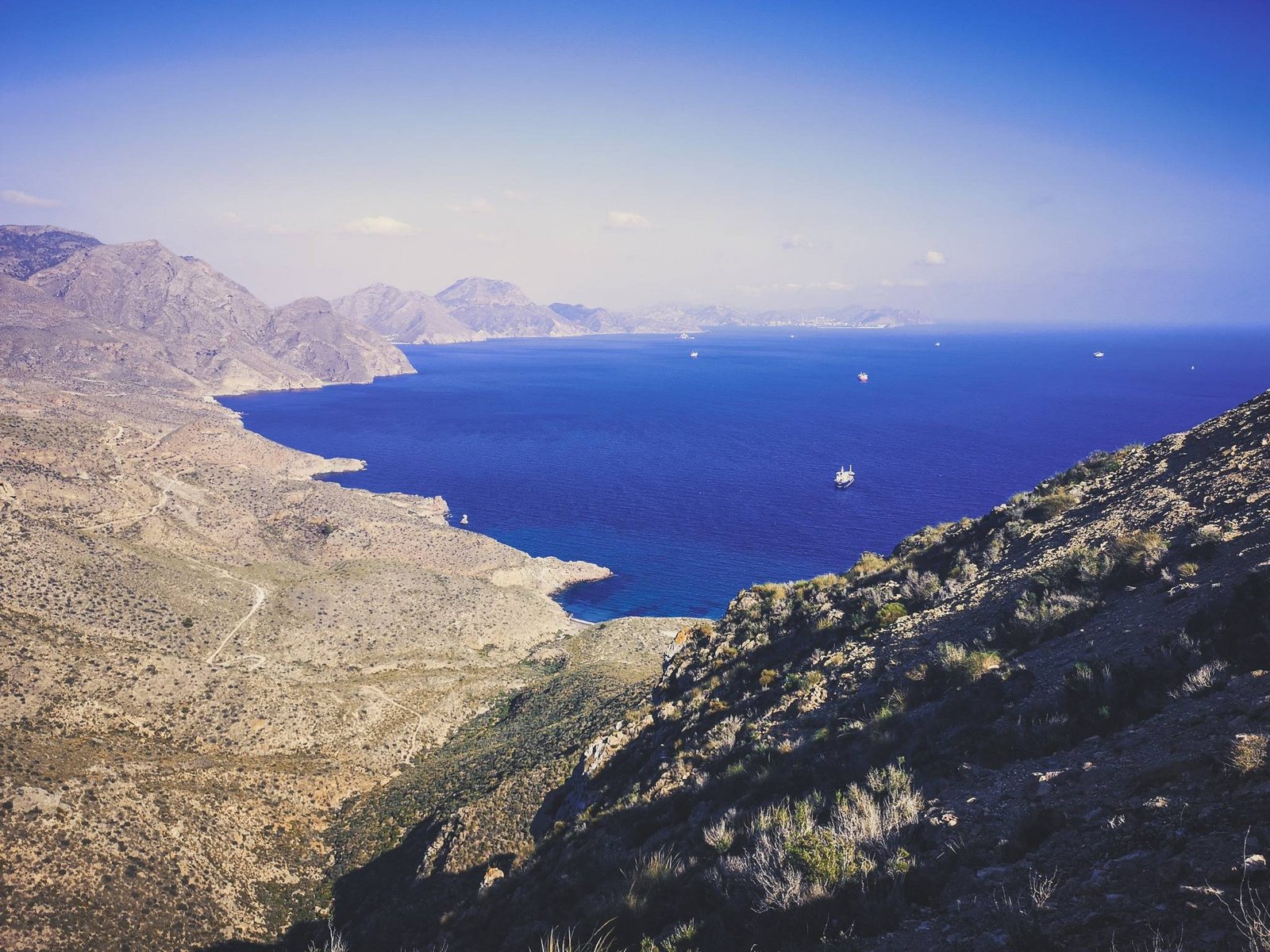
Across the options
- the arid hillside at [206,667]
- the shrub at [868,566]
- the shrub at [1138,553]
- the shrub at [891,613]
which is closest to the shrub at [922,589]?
the shrub at [891,613]

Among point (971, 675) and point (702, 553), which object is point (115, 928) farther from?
point (702, 553)

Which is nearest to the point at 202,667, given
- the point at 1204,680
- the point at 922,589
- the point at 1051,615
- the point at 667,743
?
the point at 667,743

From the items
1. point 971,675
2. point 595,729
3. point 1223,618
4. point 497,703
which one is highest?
point 1223,618

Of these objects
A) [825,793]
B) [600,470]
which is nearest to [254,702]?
[825,793]

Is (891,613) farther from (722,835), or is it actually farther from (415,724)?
(415,724)

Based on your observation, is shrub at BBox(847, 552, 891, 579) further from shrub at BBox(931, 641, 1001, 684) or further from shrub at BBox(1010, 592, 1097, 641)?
shrub at BBox(931, 641, 1001, 684)

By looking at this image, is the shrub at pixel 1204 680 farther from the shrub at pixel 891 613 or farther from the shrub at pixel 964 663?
the shrub at pixel 891 613
